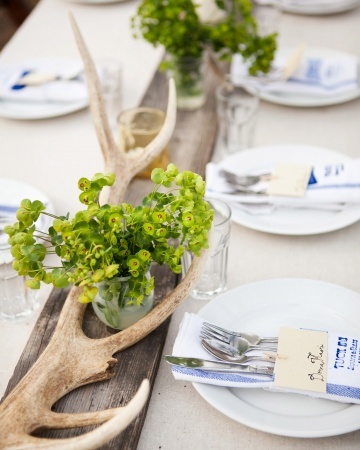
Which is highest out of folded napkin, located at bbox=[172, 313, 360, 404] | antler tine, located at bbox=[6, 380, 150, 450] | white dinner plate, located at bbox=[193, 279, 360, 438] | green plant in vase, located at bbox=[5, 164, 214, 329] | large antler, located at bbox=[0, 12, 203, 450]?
green plant in vase, located at bbox=[5, 164, 214, 329]

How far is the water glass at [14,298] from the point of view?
103cm

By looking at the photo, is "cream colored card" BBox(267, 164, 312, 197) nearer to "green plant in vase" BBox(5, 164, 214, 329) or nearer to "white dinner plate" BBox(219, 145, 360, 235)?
"white dinner plate" BBox(219, 145, 360, 235)

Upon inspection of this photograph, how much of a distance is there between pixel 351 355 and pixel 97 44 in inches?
51.0

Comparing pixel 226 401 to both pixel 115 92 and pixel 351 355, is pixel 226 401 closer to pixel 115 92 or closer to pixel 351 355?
pixel 351 355

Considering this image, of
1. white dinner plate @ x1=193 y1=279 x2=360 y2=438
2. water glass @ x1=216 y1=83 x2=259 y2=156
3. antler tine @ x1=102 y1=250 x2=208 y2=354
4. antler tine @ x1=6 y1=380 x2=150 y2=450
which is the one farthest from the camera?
water glass @ x1=216 y1=83 x2=259 y2=156

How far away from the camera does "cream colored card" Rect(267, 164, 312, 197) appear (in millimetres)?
1229

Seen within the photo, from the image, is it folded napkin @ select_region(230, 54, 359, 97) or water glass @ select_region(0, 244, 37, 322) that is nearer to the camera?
water glass @ select_region(0, 244, 37, 322)

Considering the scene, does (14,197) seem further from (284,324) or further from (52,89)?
(284,324)

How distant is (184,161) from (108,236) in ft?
1.89

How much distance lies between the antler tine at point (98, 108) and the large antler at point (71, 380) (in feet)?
0.48

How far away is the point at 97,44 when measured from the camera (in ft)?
6.27

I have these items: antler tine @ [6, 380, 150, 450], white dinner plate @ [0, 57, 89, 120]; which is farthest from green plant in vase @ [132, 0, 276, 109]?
antler tine @ [6, 380, 150, 450]

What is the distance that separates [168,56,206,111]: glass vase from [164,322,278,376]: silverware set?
2.48ft

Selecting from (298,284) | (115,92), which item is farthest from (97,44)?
(298,284)
